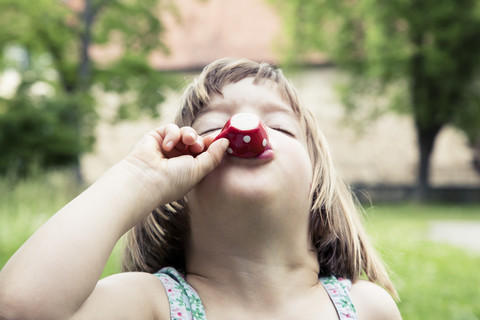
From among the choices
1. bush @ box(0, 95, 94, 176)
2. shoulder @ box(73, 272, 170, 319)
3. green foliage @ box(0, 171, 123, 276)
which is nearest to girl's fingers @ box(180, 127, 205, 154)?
shoulder @ box(73, 272, 170, 319)

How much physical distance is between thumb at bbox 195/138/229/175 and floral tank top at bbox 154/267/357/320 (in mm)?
351

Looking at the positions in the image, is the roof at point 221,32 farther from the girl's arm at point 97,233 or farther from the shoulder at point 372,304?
the girl's arm at point 97,233

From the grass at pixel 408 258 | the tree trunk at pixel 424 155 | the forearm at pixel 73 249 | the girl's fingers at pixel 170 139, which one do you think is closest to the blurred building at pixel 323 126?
the tree trunk at pixel 424 155

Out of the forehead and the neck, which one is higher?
the forehead

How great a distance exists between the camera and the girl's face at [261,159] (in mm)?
1578

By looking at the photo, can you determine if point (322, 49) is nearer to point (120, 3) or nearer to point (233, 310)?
point (120, 3)

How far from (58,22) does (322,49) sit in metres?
8.67

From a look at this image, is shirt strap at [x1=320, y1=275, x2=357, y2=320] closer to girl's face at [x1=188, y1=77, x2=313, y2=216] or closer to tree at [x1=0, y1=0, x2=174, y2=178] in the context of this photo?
girl's face at [x1=188, y1=77, x2=313, y2=216]

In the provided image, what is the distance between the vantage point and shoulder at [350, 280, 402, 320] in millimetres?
1815

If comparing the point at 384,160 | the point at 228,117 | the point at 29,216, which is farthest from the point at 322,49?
the point at 228,117

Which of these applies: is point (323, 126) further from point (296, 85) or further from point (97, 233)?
point (97, 233)

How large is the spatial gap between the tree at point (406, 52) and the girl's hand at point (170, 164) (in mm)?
16785

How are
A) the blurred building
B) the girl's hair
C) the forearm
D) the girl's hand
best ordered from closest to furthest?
the forearm, the girl's hand, the girl's hair, the blurred building

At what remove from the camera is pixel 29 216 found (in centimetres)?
684
